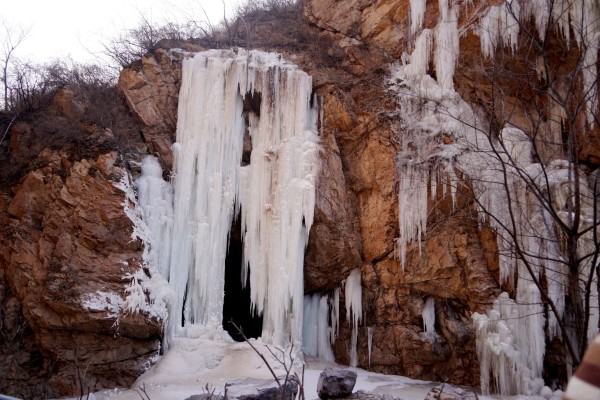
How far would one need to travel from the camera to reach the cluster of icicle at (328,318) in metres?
12.1

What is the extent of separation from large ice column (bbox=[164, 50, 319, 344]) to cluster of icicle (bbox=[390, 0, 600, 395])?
232 centimetres

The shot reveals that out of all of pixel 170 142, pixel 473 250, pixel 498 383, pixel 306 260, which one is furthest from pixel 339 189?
pixel 498 383

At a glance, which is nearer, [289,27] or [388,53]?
[388,53]

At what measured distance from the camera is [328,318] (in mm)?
12617

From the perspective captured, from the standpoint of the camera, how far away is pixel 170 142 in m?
12.7

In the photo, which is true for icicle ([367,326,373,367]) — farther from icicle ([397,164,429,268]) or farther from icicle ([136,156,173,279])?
icicle ([136,156,173,279])

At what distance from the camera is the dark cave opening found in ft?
42.9

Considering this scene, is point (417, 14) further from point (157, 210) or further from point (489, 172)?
point (157, 210)

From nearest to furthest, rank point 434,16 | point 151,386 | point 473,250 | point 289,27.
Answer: point 151,386 → point 473,250 → point 434,16 → point 289,27

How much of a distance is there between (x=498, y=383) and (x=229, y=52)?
966 centimetres

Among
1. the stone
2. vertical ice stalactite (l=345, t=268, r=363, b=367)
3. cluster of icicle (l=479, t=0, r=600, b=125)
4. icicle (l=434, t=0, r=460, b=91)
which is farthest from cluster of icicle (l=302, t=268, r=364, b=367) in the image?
cluster of icicle (l=479, t=0, r=600, b=125)

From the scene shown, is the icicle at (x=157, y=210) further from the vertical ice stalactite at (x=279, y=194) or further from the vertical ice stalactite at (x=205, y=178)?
the vertical ice stalactite at (x=279, y=194)

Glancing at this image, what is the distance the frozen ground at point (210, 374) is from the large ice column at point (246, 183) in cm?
56

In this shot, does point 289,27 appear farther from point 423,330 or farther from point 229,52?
point 423,330
